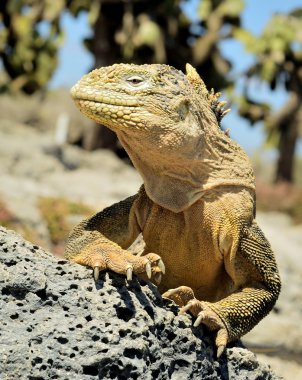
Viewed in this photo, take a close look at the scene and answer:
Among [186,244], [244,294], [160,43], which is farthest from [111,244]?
[160,43]

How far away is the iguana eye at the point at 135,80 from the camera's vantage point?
4648mm

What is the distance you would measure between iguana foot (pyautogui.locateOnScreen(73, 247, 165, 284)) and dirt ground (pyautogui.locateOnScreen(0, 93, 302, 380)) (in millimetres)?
3457

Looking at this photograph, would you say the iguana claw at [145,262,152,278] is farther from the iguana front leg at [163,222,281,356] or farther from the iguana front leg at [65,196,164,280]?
the iguana front leg at [163,222,281,356]

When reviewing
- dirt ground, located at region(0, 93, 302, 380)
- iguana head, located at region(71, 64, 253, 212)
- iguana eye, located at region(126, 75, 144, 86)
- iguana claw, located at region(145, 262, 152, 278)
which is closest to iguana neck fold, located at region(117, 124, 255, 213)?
iguana head, located at region(71, 64, 253, 212)

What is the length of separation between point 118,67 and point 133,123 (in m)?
0.41

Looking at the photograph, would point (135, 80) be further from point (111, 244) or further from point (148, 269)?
point (148, 269)

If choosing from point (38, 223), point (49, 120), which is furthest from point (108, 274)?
point (49, 120)

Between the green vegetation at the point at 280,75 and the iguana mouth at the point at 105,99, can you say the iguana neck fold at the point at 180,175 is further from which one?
the green vegetation at the point at 280,75

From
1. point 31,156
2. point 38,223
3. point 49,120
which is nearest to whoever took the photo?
point 38,223

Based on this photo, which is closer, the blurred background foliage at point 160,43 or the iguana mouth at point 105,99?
the iguana mouth at point 105,99

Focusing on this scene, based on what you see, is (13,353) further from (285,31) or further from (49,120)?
(49,120)

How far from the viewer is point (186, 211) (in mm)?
4797

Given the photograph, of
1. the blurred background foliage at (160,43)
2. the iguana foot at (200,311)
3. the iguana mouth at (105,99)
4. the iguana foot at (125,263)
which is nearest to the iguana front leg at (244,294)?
the iguana foot at (200,311)

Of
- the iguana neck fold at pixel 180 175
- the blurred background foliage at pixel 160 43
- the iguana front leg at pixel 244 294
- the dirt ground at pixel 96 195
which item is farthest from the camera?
the blurred background foliage at pixel 160 43
